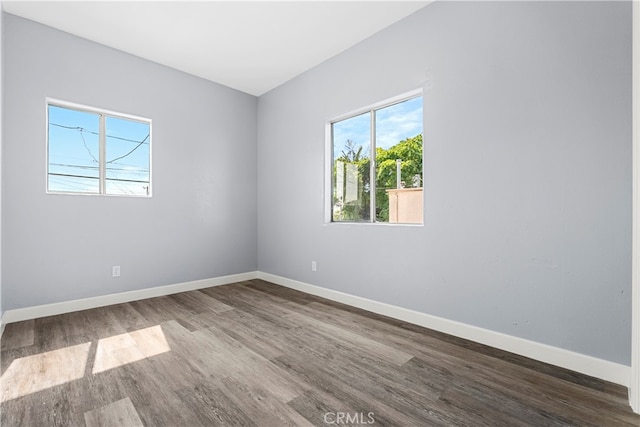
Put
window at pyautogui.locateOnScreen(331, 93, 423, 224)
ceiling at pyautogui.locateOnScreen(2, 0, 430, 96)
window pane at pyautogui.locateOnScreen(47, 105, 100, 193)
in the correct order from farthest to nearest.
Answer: window pane at pyautogui.locateOnScreen(47, 105, 100, 193) → window at pyautogui.locateOnScreen(331, 93, 423, 224) → ceiling at pyautogui.locateOnScreen(2, 0, 430, 96)

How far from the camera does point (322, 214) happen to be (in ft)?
12.0

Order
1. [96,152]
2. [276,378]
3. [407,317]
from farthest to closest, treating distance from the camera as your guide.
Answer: [96,152]
[407,317]
[276,378]

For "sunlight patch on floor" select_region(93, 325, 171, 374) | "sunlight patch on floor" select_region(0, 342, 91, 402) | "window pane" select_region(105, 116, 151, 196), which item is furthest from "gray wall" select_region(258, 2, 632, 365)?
"window pane" select_region(105, 116, 151, 196)

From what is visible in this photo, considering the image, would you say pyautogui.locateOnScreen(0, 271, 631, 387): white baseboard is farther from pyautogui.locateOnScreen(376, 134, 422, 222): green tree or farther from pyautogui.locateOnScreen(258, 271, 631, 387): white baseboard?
pyautogui.locateOnScreen(376, 134, 422, 222): green tree

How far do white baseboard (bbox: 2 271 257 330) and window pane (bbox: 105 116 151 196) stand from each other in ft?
3.85

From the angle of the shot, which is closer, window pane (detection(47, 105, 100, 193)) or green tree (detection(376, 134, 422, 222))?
green tree (detection(376, 134, 422, 222))

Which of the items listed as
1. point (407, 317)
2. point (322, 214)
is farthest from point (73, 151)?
point (407, 317)

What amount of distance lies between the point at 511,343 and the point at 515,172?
48.8 inches

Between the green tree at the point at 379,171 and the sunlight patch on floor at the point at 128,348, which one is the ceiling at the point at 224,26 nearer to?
the green tree at the point at 379,171

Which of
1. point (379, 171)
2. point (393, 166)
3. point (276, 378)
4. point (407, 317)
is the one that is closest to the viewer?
point (276, 378)

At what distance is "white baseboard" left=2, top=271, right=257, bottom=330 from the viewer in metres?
2.72

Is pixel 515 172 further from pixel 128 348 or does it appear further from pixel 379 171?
pixel 128 348

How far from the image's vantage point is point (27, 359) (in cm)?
200

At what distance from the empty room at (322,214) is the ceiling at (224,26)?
0.03m
